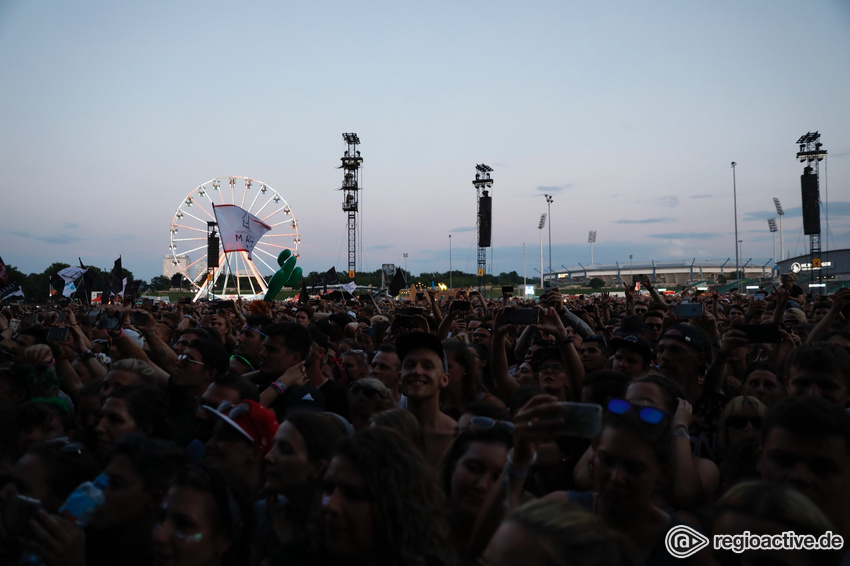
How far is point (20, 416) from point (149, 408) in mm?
707

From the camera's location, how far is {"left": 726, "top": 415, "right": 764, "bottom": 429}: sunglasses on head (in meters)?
3.46

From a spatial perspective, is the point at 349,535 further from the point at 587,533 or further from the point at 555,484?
the point at 555,484

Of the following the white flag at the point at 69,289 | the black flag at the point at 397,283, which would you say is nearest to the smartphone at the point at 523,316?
the black flag at the point at 397,283

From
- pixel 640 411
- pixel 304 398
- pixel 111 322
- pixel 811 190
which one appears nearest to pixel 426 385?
pixel 304 398

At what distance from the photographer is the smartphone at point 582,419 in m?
1.97

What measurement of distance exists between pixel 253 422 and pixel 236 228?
54.8 ft

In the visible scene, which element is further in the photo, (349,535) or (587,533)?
(349,535)

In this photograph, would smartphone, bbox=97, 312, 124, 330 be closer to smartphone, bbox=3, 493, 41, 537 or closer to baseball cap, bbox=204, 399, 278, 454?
baseball cap, bbox=204, 399, 278, 454

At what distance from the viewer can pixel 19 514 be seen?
7.72ft

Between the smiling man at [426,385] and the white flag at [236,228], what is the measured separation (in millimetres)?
15277

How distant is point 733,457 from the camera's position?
317cm

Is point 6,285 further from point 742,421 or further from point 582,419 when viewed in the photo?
point 582,419

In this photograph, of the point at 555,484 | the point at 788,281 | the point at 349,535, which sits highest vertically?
the point at 788,281

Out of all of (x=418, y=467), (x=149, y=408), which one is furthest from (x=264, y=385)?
(x=418, y=467)
